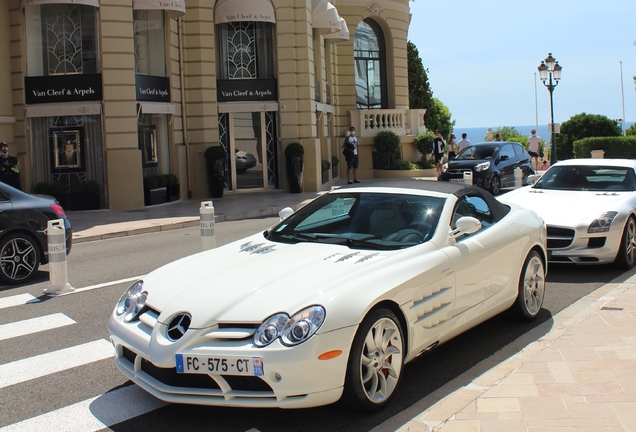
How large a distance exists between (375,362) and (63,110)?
17.0 meters

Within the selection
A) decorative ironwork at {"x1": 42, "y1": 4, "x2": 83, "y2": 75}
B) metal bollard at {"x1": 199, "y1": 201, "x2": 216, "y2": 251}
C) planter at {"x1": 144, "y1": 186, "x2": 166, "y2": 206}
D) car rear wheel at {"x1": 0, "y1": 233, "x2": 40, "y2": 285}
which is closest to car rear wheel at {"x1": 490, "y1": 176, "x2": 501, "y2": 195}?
planter at {"x1": 144, "y1": 186, "x2": 166, "y2": 206}

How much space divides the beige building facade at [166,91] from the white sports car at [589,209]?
12367 mm

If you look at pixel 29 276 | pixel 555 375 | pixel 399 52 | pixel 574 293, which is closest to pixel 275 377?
pixel 555 375

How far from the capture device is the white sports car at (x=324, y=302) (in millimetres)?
4582

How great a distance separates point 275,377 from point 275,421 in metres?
0.59

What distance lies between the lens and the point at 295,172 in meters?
24.4

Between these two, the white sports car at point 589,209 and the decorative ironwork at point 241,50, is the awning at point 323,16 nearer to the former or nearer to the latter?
the decorative ironwork at point 241,50

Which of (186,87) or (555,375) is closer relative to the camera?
(555,375)

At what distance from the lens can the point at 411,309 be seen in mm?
5305

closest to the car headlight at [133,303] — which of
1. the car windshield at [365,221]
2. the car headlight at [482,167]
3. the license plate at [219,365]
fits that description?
the license plate at [219,365]

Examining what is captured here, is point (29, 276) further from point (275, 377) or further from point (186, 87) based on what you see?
point (186, 87)

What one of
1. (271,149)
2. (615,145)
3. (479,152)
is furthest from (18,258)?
(615,145)

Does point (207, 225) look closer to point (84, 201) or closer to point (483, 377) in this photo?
point (483, 377)

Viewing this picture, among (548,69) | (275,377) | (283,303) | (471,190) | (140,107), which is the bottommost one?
(275,377)
